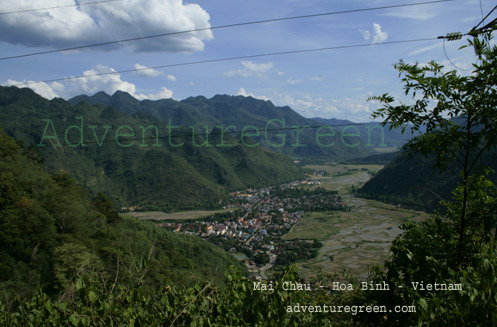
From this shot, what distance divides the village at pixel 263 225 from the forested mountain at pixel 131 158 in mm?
9353

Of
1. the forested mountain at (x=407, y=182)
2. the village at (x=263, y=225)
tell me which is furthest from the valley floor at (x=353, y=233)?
the forested mountain at (x=407, y=182)

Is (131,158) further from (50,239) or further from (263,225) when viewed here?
(50,239)

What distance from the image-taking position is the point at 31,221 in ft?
48.0

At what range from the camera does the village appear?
94.1 ft

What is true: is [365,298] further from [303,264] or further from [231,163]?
[231,163]

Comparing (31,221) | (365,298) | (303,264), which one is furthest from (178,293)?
(303,264)

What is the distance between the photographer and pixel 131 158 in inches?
2945

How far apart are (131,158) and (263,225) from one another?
44.5 metres

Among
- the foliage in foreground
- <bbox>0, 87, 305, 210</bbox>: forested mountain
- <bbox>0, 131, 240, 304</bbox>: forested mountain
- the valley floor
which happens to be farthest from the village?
the foliage in foreground

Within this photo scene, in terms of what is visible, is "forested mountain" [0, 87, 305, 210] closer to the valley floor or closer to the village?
the village

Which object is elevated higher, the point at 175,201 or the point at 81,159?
the point at 81,159

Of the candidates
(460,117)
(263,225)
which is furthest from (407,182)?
(460,117)

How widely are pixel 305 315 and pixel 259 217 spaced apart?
45062 millimetres

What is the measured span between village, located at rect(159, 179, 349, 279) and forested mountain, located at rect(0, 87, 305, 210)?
9.35 metres
